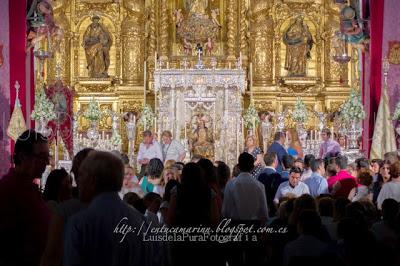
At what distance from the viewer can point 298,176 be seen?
1045 centimetres

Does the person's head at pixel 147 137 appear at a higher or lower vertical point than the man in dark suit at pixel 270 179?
higher

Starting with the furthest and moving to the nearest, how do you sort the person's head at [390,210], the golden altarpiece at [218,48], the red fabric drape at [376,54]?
the golden altarpiece at [218,48] < the red fabric drape at [376,54] < the person's head at [390,210]

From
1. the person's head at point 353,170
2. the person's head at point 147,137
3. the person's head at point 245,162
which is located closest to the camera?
the person's head at point 245,162

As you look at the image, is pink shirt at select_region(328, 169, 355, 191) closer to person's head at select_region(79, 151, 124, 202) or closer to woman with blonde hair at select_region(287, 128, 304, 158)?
woman with blonde hair at select_region(287, 128, 304, 158)

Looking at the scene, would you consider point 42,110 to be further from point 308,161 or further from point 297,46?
point 308,161

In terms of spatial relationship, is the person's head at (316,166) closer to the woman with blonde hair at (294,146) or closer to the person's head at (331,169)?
the person's head at (331,169)

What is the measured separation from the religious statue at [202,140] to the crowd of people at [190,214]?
8795mm

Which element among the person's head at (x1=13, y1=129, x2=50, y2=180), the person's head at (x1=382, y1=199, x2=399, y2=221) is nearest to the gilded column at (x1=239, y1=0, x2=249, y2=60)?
the person's head at (x1=382, y1=199, x2=399, y2=221)

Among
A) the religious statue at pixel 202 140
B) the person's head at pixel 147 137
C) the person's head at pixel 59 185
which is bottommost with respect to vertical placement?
the religious statue at pixel 202 140

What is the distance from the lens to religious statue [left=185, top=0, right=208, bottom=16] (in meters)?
22.7

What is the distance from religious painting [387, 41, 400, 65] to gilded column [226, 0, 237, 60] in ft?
22.9

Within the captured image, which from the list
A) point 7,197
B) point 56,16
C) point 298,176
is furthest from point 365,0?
point 7,197

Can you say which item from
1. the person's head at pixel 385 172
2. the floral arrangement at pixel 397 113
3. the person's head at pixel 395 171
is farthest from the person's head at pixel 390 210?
the floral arrangement at pixel 397 113

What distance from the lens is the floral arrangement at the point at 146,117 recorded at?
21438mm
